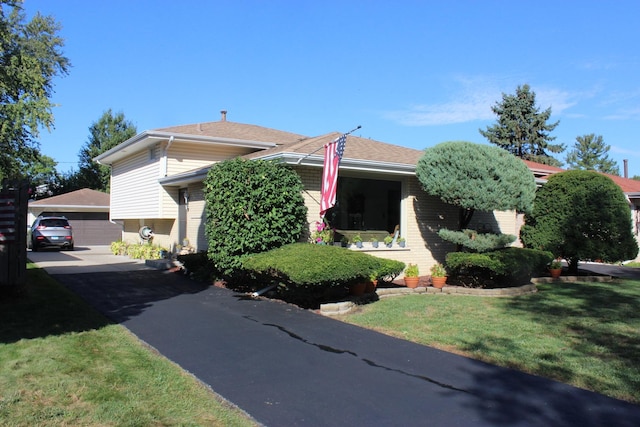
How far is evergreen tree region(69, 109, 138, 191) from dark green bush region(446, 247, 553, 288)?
41272 millimetres

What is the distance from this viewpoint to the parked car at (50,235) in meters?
23.9

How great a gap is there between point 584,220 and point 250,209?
8696 millimetres

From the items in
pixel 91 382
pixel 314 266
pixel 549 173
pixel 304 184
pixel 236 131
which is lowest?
pixel 91 382

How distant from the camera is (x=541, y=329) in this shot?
6.97m

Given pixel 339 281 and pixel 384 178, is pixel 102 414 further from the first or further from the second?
pixel 384 178

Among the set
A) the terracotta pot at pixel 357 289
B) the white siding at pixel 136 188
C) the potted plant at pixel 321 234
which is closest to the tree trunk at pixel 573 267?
the potted plant at pixel 321 234

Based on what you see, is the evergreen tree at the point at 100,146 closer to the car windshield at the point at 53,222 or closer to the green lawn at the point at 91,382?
the car windshield at the point at 53,222

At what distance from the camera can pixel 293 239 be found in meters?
10.2

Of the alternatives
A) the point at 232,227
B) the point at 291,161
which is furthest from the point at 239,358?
the point at 291,161

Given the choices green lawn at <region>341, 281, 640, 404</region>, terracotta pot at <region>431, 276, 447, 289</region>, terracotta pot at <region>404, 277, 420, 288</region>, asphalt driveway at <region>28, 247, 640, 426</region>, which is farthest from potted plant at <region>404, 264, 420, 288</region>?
asphalt driveway at <region>28, 247, 640, 426</region>

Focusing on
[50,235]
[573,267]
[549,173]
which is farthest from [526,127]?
[50,235]

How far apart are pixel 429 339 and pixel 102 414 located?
4.10 metres

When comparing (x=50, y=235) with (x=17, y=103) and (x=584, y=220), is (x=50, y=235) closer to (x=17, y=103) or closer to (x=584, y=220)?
(x=17, y=103)

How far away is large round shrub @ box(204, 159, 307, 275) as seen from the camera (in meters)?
9.67
